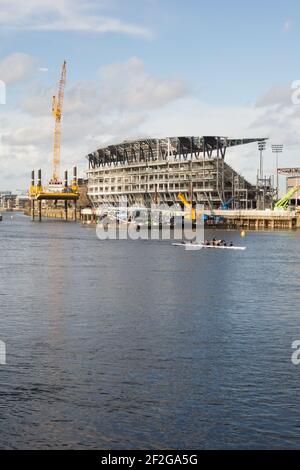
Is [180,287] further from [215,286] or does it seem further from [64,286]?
[64,286]

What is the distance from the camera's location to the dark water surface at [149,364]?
25.3 metres

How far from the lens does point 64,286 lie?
6244 cm

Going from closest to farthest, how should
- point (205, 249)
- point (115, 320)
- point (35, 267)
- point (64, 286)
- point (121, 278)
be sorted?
point (115, 320) < point (64, 286) < point (121, 278) < point (35, 267) < point (205, 249)

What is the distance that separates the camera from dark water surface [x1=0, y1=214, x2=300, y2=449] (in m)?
25.3

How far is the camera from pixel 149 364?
1323 inches

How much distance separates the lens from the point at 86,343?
124ft

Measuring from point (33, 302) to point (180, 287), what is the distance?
1555 cm
